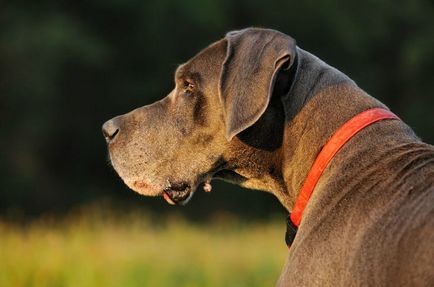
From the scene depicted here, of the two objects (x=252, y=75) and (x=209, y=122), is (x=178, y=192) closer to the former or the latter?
(x=209, y=122)

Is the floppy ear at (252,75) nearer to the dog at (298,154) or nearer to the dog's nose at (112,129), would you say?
the dog at (298,154)

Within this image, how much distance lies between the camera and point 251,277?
32.2 ft

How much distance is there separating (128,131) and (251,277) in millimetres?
4720

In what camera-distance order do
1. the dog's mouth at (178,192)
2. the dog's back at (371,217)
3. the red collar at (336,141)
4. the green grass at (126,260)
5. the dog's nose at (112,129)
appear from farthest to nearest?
the green grass at (126,260), the dog's nose at (112,129), the dog's mouth at (178,192), the red collar at (336,141), the dog's back at (371,217)

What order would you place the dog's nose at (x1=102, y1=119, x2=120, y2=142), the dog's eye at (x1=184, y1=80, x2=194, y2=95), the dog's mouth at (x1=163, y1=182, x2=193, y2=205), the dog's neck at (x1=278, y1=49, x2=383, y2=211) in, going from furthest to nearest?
the dog's nose at (x1=102, y1=119, x2=120, y2=142) < the dog's mouth at (x1=163, y1=182, x2=193, y2=205) < the dog's eye at (x1=184, y1=80, x2=194, y2=95) < the dog's neck at (x1=278, y1=49, x2=383, y2=211)

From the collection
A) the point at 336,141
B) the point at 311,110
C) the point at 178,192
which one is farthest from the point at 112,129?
the point at 336,141

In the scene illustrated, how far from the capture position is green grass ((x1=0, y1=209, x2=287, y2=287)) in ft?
29.2

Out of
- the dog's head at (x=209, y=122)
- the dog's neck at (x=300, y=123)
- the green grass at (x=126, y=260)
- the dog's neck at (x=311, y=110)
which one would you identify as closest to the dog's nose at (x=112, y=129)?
the dog's head at (x=209, y=122)

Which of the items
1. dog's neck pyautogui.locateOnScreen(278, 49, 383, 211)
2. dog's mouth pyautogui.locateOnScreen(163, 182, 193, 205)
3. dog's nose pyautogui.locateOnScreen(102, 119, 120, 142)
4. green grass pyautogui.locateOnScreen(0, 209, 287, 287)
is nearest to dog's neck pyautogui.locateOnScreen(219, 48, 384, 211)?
dog's neck pyautogui.locateOnScreen(278, 49, 383, 211)

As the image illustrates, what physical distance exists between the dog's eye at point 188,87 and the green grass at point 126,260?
3900 millimetres

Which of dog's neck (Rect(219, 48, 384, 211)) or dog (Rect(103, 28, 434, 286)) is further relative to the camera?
dog's neck (Rect(219, 48, 384, 211))

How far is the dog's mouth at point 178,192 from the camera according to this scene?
5285mm

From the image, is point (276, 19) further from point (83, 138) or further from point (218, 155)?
point (218, 155)

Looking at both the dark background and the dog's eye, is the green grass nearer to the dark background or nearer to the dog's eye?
the dog's eye
